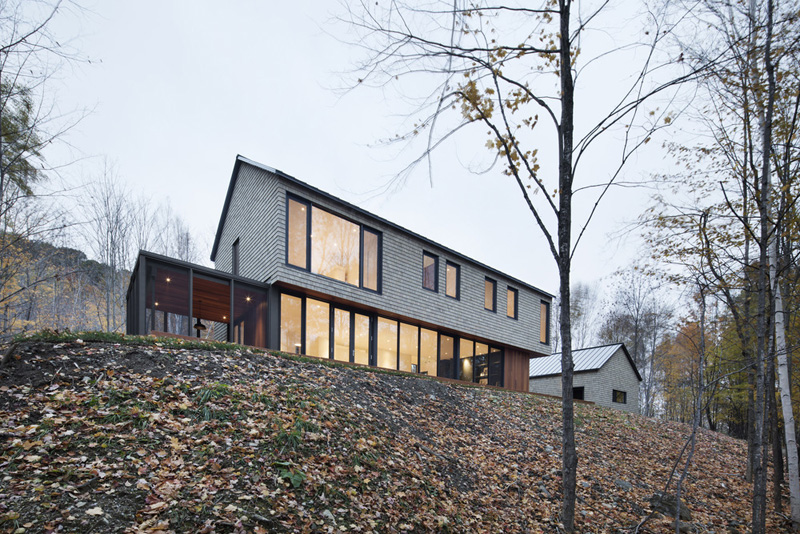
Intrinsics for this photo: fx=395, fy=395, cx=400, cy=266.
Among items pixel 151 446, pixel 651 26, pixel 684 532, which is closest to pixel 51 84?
pixel 151 446

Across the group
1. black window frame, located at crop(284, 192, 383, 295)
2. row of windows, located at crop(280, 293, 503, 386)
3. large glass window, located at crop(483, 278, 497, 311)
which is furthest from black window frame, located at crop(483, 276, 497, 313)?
black window frame, located at crop(284, 192, 383, 295)

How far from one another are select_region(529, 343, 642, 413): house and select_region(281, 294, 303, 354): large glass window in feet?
46.2

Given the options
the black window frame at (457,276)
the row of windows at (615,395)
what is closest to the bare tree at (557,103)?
the black window frame at (457,276)

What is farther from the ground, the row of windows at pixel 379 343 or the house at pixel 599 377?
the row of windows at pixel 379 343

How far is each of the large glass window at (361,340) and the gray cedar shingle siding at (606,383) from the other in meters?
11.5

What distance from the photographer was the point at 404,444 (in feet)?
20.0

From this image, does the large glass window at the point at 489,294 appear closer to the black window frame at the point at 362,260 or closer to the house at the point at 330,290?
the house at the point at 330,290

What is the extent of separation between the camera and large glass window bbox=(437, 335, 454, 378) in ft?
46.9

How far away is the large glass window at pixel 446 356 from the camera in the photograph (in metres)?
14.3

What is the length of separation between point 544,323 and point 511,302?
8.63 feet

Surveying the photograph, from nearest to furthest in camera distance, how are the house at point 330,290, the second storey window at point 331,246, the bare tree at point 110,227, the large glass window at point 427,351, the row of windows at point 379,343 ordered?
the house at point 330,290 → the second storey window at point 331,246 → the row of windows at point 379,343 → the large glass window at point 427,351 → the bare tree at point 110,227

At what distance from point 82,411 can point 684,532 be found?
834 centimetres

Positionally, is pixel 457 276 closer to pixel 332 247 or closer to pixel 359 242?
pixel 359 242

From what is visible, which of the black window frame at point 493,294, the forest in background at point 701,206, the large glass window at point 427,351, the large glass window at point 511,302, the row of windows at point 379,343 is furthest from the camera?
the large glass window at point 511,302
